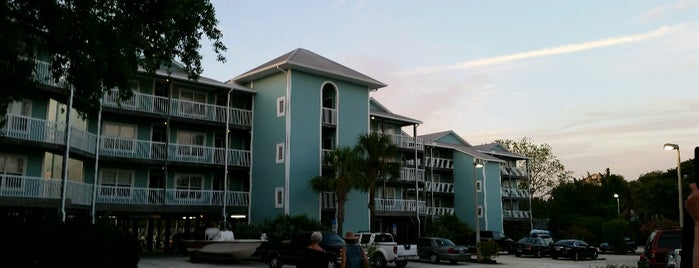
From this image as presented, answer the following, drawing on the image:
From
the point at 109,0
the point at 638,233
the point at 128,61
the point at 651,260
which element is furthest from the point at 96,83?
the point at 638,233

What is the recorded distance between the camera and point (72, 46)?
13.6 meters

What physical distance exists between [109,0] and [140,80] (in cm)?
2095

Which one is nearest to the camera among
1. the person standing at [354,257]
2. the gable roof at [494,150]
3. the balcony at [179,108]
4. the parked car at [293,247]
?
the person standing at [354,257]

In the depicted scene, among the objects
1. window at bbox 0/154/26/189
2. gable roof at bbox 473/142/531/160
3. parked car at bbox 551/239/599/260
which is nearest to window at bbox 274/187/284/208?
window at bbox 0/154/26/189

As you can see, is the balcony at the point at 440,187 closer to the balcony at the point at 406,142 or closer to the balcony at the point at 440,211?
the balcony at the point at 440,211

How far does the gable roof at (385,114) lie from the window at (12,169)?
2396 centimetres

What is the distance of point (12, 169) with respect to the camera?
2722cm

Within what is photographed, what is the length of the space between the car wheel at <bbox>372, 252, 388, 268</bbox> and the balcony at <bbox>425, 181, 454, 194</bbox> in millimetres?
27623

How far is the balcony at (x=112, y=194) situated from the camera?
25469mm

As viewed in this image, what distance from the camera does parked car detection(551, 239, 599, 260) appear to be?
36.7m

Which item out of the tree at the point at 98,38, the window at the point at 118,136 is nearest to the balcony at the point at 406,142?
the window at the point at 118,136

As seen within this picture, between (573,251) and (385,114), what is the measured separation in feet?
55.2

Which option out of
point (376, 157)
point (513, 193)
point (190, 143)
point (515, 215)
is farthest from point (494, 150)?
point (190, 143)

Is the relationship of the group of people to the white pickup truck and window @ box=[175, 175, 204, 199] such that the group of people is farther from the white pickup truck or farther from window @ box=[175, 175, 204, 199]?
window @ box=[175, 175, 204, 199]
